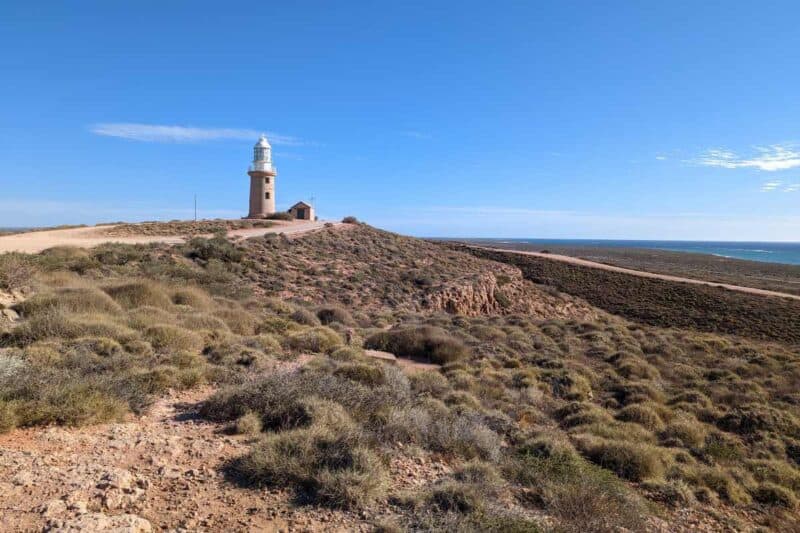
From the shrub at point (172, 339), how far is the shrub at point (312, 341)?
218 cm

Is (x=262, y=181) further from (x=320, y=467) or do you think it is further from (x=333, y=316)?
(x=320, y=467)

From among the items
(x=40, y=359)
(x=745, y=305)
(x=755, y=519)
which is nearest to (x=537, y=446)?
(x=755, y=519)

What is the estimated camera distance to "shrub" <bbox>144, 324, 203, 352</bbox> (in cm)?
825

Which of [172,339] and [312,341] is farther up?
[172,339]

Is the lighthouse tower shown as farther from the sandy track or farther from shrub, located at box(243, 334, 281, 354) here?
shrub, located at box(243, 334, 281, 354)

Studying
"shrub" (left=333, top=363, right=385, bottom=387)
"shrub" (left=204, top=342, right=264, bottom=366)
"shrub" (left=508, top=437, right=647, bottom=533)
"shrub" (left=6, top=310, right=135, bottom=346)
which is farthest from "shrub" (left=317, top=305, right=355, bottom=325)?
"shrub" (left=508, top=437, right=647, bottom=533)

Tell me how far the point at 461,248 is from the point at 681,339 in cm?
2737

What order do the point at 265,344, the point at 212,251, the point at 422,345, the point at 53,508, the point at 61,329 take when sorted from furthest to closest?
1. the point at 212,251
2. the point at 422,345
3. the point at 265,344
4. the point at 61,329
5. the point at 53,508

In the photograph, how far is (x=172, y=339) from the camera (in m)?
8.48

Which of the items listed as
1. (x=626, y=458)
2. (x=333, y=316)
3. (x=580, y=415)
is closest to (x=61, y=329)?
(x=333, y=316)

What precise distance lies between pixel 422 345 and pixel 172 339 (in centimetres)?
653

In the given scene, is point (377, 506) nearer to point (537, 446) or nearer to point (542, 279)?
point (537, 446)

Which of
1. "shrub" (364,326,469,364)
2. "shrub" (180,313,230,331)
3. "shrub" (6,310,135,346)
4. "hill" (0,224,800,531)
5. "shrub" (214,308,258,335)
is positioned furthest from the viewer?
"shrub" (364,326,469,364)

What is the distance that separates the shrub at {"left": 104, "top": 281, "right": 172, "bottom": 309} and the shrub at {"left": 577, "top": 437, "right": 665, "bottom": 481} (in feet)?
33.9
